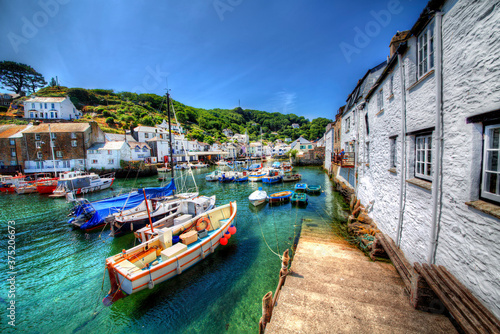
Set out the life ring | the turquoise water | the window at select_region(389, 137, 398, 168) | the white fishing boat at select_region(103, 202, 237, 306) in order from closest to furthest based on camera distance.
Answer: the turquoise water → the white fishing boat at select_region(103, 202, 237, 306) → the window at select_region(389, 137, 398, 168) → the life ring

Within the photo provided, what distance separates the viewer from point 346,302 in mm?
4664

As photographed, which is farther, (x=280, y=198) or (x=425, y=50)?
(x=280, y=198)

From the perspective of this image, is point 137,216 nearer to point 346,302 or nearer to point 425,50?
point 346,302

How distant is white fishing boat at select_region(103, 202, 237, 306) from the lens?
725cm

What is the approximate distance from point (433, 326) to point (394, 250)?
Result: 9.54ft

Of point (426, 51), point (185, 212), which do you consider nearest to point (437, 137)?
point (426, 51)

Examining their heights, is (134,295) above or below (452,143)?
below

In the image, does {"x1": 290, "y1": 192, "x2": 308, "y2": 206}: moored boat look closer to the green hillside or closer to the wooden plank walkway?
the wooden plank walkway

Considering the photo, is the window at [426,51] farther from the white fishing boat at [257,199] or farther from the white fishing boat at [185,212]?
the white fishing boat at [257,199]

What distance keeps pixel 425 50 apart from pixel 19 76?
407 ft

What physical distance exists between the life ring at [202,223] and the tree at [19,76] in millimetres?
112488

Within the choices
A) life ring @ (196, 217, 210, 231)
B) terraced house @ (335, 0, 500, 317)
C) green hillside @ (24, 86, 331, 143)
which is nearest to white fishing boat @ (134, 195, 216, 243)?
life ring @ (196, 217, 210, 231)

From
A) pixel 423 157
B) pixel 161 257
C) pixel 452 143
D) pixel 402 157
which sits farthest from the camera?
pixel 161 257

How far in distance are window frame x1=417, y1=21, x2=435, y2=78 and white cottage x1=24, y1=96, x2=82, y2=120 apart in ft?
275
